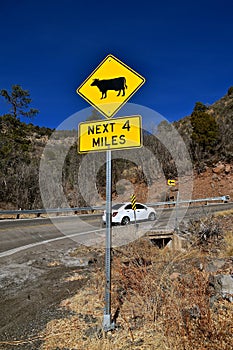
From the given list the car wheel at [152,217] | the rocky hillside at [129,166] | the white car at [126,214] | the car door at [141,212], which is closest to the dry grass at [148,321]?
the white car at [126,214]

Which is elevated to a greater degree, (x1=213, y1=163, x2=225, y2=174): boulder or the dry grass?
(x1=213, y1=163, x2=225, y2=174): boulder

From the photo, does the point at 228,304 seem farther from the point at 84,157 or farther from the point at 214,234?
the point at 84,157

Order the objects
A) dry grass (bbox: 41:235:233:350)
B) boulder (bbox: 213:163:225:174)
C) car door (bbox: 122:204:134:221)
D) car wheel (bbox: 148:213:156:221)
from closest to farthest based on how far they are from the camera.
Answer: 1. dry grass (bbox: 41:235:233:350)
2. car door (bbox: 122:204:134:221)
3. car wheel (bbox: 148:213:156:221)
4. boulder (bbox: 213:163:225:174)

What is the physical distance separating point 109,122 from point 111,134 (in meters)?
0.17

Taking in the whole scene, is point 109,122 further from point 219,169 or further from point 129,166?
point 129,166

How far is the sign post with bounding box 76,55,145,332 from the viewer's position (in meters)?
3.26

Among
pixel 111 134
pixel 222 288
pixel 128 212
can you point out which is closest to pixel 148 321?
pixel 222 288

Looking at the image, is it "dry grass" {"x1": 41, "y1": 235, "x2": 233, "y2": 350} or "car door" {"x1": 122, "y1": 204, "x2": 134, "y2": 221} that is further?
"car door" {"x1": 122, "y1": 204, "x2": 134, "y2": 221}

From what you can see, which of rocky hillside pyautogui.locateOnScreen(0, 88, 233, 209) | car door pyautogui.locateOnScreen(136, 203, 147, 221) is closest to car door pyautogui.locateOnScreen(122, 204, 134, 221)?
car door pyautogui.locateOnScreen(136, 203, 147, 221)

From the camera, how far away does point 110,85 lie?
11.1 ft

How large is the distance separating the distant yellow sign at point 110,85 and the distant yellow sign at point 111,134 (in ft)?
0.66

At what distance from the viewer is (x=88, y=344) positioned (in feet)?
9.46

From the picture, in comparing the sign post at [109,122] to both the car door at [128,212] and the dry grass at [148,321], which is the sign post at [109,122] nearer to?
the dry grass at [148,321]

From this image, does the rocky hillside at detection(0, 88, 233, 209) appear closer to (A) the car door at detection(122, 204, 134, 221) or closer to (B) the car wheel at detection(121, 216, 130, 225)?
(A) the car door at detection(122, 204, 134, 221)
